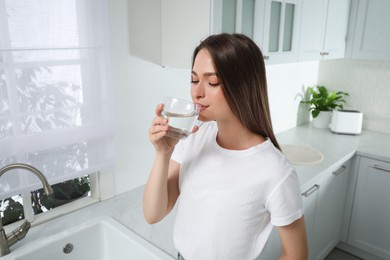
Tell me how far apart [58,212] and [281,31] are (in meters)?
1.43

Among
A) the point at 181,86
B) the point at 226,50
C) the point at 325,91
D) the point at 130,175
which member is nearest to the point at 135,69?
the point at 181,86

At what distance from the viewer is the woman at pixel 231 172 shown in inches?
32.4

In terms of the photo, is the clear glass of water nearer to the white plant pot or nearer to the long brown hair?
the long brown hair

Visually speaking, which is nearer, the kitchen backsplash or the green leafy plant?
the kitchen backsplash

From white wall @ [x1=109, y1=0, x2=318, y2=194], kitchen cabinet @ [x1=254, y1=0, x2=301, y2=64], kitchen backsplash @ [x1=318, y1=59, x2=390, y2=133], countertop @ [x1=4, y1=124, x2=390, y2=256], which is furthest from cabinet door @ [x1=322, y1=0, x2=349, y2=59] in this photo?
white wall @ [x1=109, y1=0, x2=318, y2=194]

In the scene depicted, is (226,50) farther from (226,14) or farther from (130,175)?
(130,175)

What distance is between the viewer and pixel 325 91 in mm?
2916

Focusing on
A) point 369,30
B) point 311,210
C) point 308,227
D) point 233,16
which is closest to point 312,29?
point 369,30

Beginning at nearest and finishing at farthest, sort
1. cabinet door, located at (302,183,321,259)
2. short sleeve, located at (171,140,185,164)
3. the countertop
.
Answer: short sleeve, located at (171,140,185,164) < the countertop < cabinet door, located at (302,183,321,259)

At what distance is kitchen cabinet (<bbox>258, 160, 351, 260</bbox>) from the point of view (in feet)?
6.51

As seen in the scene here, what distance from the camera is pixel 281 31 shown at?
1843 millimetres

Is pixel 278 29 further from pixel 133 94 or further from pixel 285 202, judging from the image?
pixel 285 202

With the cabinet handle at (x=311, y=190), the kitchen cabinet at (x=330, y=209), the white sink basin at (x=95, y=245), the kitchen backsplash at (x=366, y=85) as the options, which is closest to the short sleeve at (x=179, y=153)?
the white sink basin at (x=95, y=245)

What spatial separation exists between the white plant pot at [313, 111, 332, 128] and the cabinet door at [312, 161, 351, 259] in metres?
0.56
